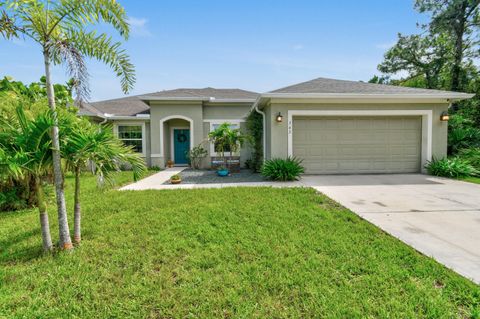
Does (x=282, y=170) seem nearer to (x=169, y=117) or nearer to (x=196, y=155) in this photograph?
(x=196, y=155)

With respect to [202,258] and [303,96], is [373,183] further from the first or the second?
[202,258]

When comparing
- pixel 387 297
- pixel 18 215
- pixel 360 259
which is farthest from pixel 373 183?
pixel 18 215

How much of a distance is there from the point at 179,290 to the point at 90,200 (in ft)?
16.0

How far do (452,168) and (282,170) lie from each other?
6.55m

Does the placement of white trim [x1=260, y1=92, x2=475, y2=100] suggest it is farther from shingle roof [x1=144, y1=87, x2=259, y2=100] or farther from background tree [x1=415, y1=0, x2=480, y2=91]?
background tree [x1=415, y1=0, x2=480, y2=91]

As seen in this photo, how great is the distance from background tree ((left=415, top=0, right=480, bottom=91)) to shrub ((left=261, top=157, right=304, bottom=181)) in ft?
49.5

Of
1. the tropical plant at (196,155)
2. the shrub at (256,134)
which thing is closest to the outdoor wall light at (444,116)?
the shrub at (256,134)

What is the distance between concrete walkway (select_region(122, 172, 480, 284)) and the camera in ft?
9.80

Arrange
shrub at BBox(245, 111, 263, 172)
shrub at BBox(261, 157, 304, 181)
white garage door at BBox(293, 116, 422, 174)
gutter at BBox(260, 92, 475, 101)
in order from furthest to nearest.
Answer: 1. shrub at BBox(245, 111, 263, 172)
2. white garage door at BBox(293, 116, 422, 174)
3. gutter at BBox(260, 92, 475, 101)
4. shrub at BBox(261, 157, 304, 181)

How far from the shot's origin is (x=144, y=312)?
79.7 inches

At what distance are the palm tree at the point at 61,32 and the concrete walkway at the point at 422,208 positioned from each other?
457cm

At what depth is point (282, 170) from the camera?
801 cm

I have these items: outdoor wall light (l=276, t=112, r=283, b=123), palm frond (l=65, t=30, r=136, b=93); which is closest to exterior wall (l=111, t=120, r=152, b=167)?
outdoor wall light (l=276, t=112, r=283, b=123)

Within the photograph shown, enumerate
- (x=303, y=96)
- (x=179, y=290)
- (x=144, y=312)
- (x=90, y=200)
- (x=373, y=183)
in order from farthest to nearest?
1. (x=303, y=96)
2. (x=373, y=183)
3. (x=90, y=200)
4. (x=179, y=290)
5. (x=144, y=312)
